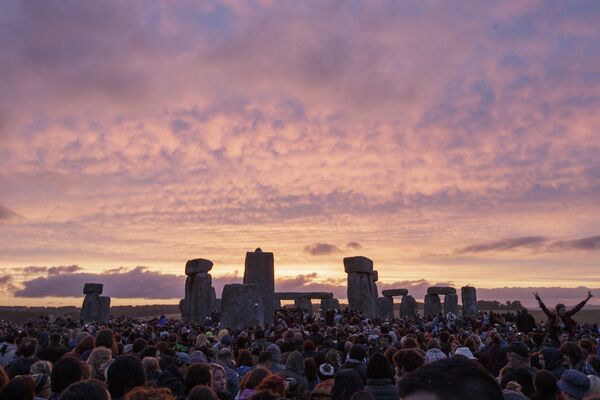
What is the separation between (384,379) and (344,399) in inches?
20.8

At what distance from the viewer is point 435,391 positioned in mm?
1598

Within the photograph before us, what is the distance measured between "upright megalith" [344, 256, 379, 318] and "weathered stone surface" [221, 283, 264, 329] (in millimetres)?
10104

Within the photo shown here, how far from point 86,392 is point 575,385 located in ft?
14.5

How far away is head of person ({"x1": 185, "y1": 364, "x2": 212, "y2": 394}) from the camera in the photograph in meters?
5.52

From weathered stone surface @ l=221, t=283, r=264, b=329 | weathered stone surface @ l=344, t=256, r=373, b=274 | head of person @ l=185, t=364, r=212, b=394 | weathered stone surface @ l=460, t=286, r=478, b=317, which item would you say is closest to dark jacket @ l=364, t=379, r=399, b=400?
head of person @ l=185, t=364, r=212, b=394

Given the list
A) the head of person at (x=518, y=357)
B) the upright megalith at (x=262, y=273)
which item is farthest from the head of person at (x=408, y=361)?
the upright megalith at (x=262, y=273)

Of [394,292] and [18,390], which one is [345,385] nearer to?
[18,390]

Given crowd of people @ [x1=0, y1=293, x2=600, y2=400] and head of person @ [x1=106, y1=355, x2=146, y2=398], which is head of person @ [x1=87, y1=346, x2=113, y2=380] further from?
head of person @ [x1=106, y1=355, x2=146, y2=398]

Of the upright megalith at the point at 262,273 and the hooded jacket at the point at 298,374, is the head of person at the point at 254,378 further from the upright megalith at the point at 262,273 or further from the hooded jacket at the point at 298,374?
the upright megalith at the point at 262,273

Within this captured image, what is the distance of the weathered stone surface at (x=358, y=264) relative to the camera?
93.6 feet

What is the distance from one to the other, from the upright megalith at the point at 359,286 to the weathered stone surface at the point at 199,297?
284 inches

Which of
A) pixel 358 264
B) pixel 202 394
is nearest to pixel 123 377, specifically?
pixel 202 394

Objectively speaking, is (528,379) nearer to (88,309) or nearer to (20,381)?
Result: (20,381)

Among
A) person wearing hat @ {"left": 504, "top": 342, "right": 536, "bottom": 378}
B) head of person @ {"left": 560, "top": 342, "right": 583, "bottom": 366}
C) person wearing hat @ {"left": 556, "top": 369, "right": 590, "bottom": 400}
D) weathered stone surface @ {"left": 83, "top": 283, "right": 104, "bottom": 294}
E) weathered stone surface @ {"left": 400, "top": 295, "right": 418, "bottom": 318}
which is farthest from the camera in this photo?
weathered stone surface @ {"left": 400, "top": 295, "right": 418, "bottom": 318}
